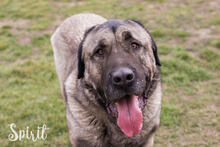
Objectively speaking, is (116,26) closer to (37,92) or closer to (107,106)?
(107,106)

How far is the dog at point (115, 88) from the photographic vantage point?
112 inches

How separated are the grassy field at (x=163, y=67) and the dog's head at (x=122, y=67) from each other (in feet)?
5.03

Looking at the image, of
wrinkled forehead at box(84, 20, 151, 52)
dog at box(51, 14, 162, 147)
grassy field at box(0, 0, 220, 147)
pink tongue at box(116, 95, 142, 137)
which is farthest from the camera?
grassy field at box(0, 0, 220, 147)

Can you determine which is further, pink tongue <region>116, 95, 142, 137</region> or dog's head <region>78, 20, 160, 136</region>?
pink tongue <region>116, 95, 142, 137</region>

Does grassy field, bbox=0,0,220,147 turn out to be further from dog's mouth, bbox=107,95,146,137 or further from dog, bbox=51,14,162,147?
dog's mouth, bbox=107,95,146,137

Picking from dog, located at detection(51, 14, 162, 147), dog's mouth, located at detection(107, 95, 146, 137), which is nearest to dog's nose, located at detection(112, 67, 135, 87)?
dog, located at detection(51, 14, 162, 147)

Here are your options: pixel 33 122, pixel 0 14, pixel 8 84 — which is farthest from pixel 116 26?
pixel 0 14

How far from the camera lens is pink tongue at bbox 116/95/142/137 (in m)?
2.99

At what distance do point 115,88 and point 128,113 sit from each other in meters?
0.36

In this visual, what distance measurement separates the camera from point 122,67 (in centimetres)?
277

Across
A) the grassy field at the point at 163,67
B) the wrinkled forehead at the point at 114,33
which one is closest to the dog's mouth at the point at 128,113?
the wrinkled forehead at the point at 114,33

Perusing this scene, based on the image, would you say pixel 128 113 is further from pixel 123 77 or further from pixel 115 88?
pixel 123 77

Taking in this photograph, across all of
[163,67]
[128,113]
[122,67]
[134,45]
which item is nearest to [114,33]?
[134,45]

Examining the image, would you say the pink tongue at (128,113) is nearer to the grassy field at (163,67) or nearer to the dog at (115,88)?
the dog at (115,88)
